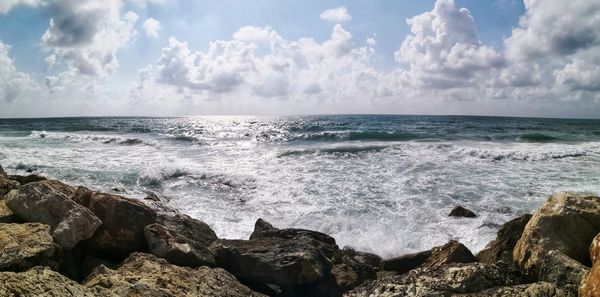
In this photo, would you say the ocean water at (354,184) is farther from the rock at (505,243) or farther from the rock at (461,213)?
the rock at (505,243)

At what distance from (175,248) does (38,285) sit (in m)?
2.40

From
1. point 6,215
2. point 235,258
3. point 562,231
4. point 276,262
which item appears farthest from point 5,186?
point 562,231

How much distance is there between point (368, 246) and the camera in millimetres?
8188

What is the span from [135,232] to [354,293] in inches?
131

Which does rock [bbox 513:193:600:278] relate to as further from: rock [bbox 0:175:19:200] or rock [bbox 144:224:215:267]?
rock [bbox 0:175:19:200]

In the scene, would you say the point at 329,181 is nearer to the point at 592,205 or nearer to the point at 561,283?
the point at 592,205

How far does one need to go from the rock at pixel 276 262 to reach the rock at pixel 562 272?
287 centimetres

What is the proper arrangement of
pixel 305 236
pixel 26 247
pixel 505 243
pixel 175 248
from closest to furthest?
pixel 26 247
pixel 175 248
pixel 505 243
pixel 305 236

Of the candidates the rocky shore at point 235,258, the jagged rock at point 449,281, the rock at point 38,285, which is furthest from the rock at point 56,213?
the jagged rock at point 449,281

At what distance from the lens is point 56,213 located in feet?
17.3

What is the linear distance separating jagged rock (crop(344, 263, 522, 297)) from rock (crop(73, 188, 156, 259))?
11.6 feet

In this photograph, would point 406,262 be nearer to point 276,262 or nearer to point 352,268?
point 352,268

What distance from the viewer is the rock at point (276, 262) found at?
5.50 meters

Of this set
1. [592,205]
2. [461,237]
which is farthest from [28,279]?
[461,237]
